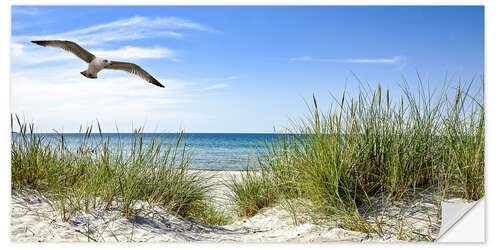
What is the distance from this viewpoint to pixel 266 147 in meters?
2.88

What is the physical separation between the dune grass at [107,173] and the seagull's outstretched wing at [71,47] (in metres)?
0.51

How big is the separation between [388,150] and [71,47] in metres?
2.28

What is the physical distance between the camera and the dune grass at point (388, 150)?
81.5 inches

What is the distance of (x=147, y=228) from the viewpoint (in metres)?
2.09

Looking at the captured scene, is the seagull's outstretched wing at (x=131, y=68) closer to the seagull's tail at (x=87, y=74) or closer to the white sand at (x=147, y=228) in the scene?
the seagull's tail at (x=87, y=74)

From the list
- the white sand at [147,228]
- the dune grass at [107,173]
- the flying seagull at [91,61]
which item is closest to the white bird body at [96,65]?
the flying seagull at [91,61]

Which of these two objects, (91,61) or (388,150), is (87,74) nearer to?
(91,61)

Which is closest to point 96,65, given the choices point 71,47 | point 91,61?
point 91,61

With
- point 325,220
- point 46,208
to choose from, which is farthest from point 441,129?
point 46,208

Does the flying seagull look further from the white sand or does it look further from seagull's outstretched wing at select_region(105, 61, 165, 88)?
the white sand

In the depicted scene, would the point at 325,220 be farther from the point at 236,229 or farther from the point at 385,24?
the point at 385,24

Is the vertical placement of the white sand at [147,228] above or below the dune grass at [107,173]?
below

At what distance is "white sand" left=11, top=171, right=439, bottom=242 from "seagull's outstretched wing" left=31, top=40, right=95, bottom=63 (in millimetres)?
1004

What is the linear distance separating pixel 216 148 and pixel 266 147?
1.97m
